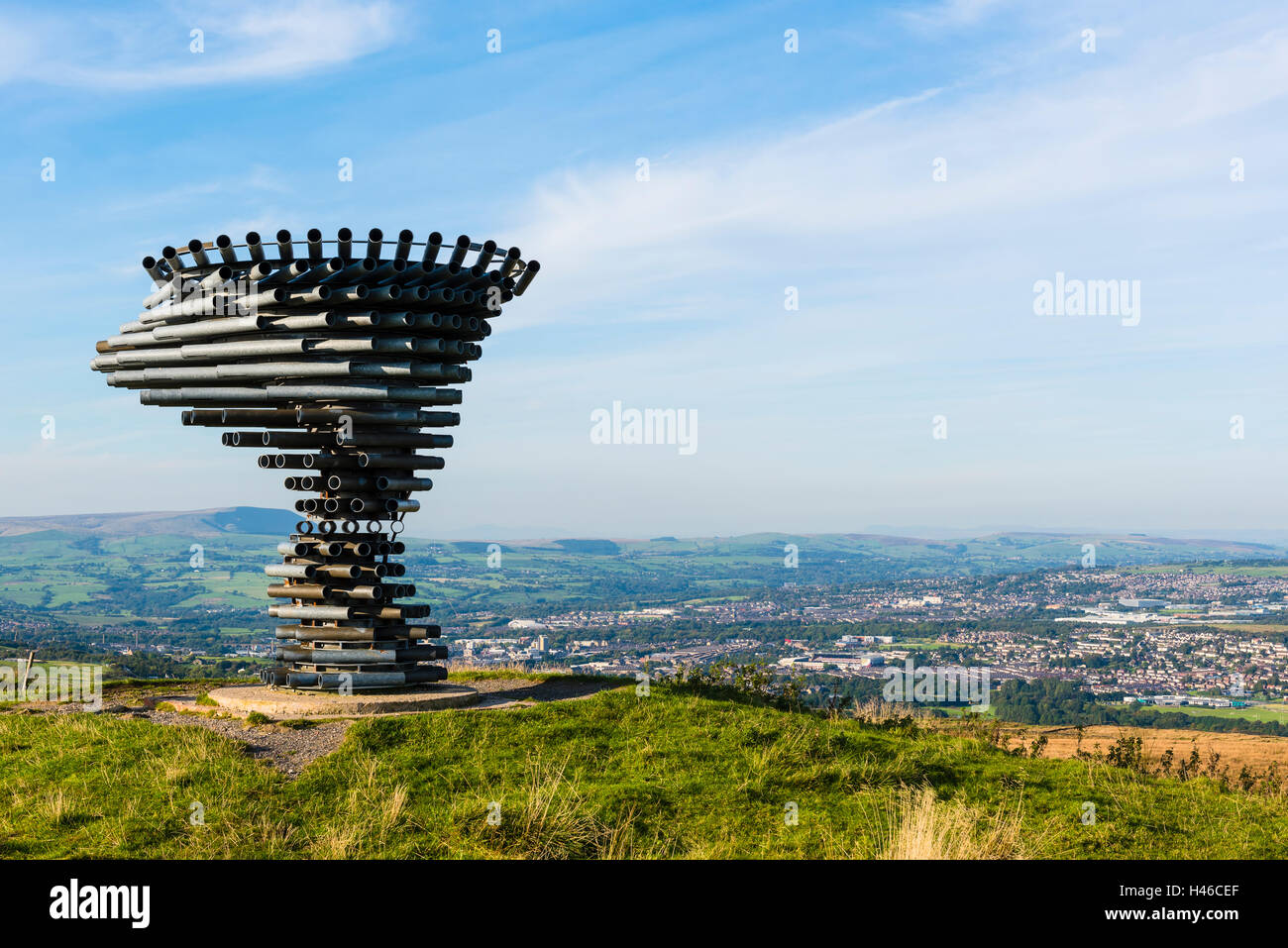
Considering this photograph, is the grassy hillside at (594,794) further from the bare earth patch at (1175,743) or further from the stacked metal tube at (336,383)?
the bare earth patch at (1175,743)

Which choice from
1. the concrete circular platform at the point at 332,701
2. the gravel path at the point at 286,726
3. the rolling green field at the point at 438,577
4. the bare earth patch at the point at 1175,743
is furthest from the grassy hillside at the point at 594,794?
the rolling green field at the point at 438,577

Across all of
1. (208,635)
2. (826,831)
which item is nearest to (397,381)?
(826,831)

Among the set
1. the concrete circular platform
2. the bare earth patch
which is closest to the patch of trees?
the bare earth patch

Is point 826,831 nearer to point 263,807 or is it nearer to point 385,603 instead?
point 263,807

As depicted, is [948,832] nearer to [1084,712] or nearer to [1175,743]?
[1175,743]

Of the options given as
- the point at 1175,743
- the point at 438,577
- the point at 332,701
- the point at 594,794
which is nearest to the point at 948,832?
the point at 594,794
